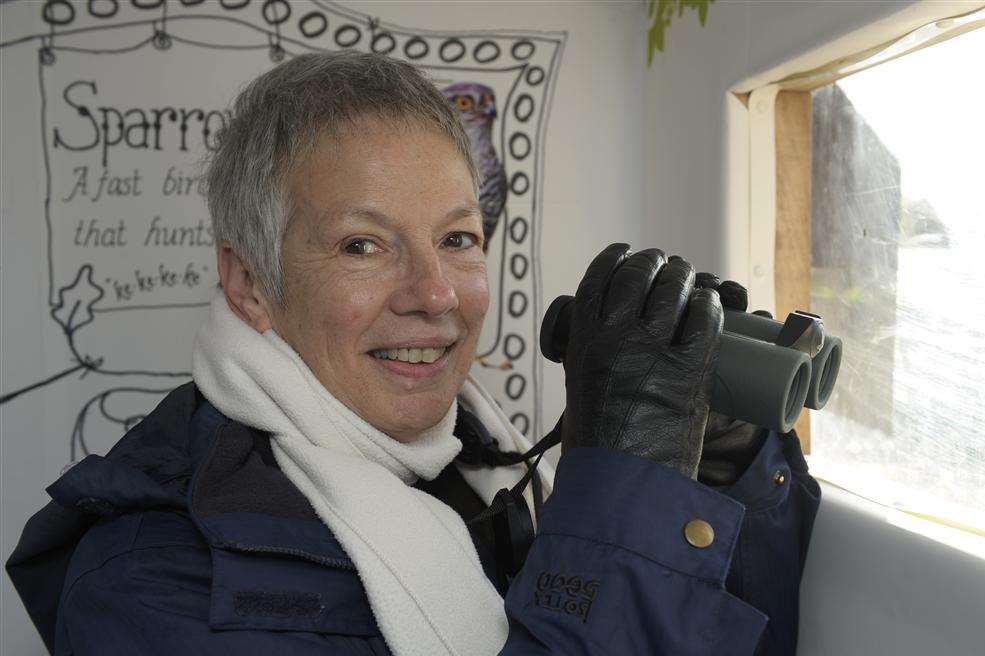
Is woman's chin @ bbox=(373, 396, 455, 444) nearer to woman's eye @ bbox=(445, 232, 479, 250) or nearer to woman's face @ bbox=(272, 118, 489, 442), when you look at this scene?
woman's face @ bbox=(272, 118, 489, 442)

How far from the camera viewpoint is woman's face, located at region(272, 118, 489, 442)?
0.90 meters

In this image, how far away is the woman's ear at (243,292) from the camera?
0.97m

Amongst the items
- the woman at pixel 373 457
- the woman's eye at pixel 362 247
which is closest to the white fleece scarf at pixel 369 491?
the woman at pixel 373 457

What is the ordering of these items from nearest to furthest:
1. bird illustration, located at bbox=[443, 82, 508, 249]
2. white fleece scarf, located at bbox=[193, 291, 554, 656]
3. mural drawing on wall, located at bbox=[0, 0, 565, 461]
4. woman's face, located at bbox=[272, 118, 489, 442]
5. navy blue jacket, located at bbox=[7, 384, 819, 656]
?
navy blue jacket, located at bbox=[7, 384, 819, 656]
white fleece scarf, located at bbox=[193, 291, 554, 656]
woman's face, located at bbox=[272, 118, 489, 442]
mural drawing on wall, located at bbox=[0, 0, 565, 461]
bird illustration, located at bbox=[443, 82, 508, 249]

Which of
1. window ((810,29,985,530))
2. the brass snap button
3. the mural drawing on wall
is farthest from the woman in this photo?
the mural drawing on wall

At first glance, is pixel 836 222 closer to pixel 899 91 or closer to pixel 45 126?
pixel 899 91

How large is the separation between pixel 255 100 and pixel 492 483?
55 centimetres

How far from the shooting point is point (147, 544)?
0.76 m

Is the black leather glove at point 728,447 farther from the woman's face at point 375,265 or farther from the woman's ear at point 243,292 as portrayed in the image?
the woman's ear at point 243,292

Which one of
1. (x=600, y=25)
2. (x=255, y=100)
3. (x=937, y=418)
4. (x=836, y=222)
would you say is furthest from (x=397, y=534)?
(x=600, y=25)

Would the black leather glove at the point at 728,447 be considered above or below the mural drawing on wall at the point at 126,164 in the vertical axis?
below

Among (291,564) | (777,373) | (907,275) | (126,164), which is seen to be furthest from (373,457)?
(126,164)

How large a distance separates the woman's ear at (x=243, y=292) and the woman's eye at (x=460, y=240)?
8.8 inches

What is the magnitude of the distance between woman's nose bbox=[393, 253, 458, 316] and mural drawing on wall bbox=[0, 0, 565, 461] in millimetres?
Result: 635
